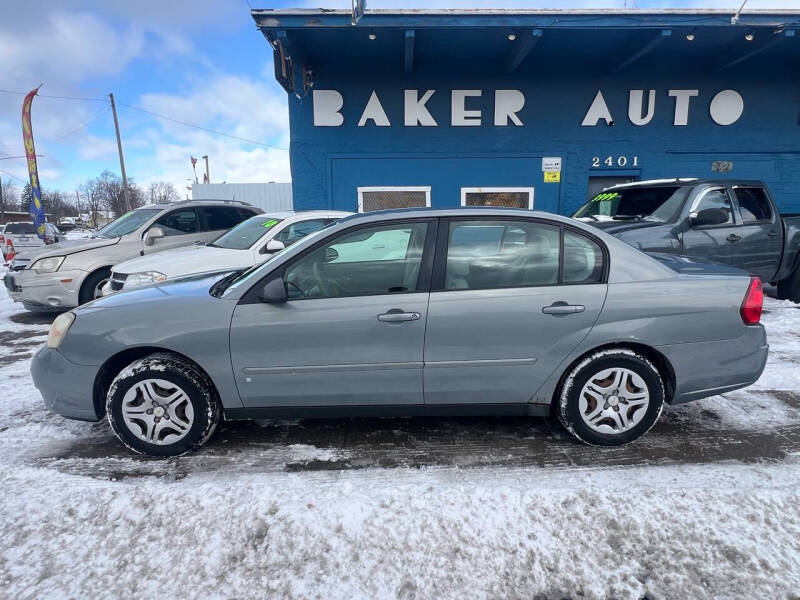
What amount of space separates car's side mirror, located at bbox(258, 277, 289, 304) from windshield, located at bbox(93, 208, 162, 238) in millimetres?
5694

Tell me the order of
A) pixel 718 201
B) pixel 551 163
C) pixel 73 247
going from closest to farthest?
pixel 718 201 < pixel 73 247 < pixel 551 163

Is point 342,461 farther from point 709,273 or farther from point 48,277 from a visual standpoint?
point 48,277

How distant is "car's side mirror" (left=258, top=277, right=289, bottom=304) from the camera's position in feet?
9.14

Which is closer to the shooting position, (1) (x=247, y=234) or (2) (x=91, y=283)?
(1) (x=247, y=234)

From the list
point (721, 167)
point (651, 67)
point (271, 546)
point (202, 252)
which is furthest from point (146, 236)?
point (721, 167)

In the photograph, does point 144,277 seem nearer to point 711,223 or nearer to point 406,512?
point 406,512

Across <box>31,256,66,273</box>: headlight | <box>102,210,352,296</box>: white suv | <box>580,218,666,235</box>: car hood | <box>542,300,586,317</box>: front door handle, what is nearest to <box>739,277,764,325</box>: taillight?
<box>542,300,586,317</box>: front door handle

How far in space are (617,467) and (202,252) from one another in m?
5.12

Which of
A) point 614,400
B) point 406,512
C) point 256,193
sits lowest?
point 406,512

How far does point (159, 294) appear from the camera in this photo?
3100 millimetres

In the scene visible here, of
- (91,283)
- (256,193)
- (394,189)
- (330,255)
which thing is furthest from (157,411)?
(256,193)

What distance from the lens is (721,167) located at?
10672mm

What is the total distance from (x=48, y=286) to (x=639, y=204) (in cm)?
843

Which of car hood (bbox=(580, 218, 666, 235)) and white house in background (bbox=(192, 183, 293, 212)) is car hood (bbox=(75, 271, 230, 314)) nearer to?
car hood (bbox=(580, 218, 666, 235))
